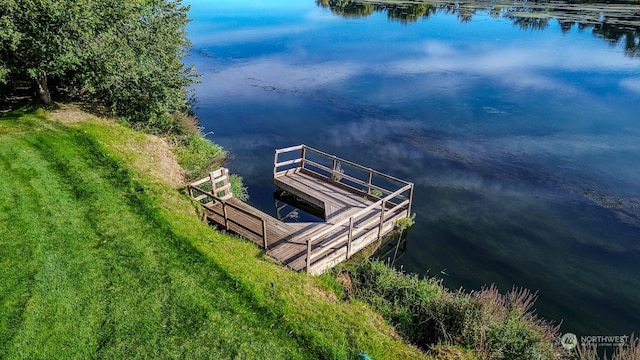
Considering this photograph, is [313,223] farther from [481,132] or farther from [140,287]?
[481,132]

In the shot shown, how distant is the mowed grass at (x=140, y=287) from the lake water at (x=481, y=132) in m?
7.33

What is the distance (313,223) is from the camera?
1958 cm

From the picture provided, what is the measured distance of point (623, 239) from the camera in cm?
2016

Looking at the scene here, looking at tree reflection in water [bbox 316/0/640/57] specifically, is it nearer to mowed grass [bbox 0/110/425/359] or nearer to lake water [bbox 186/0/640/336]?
lake water [bbox 186/0/640/336]

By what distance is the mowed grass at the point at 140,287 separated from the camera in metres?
11.2

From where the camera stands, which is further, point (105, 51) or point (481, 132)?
point (481, 132)

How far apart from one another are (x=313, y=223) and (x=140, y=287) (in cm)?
856

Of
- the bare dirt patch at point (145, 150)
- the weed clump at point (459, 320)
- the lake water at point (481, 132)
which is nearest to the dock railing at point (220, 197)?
the bare dirt patch at point (145, 150)

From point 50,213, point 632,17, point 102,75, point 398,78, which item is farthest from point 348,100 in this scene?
point 632,17
